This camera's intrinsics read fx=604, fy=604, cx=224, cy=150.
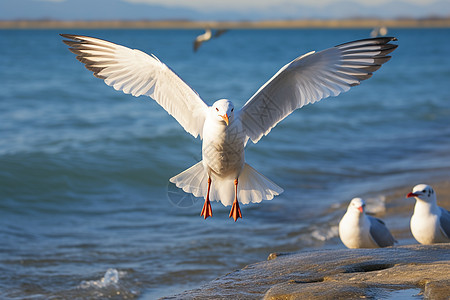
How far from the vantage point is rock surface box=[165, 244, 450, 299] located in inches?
134

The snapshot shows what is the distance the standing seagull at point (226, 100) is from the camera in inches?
192

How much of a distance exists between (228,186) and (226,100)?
102 centimetres

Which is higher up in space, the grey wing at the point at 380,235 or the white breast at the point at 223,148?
the white breast at the point at 223,148

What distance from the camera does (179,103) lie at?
542cm

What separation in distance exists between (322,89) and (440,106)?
14.7 meters

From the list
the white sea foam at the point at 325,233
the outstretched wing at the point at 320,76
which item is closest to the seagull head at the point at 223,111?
the outstretched wing at the point at 320,76

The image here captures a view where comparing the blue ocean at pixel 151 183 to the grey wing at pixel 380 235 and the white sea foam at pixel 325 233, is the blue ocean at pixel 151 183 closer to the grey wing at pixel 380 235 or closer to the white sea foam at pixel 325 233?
the white sea foam at pixel 325 233

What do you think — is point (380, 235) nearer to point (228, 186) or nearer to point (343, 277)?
point (228, 186)

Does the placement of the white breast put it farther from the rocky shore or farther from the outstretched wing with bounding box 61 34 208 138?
the rocky shore

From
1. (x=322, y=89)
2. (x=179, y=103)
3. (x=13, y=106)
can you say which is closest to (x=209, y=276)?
(x=179, y=103)

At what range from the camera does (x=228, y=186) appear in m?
5.44

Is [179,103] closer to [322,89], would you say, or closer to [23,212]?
[322,89]

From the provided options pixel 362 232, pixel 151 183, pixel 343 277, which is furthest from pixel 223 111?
pixel 151 183

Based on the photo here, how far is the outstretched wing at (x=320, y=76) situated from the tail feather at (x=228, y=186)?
591mm
